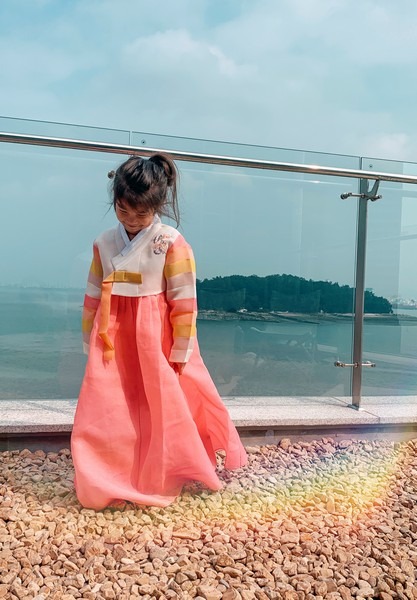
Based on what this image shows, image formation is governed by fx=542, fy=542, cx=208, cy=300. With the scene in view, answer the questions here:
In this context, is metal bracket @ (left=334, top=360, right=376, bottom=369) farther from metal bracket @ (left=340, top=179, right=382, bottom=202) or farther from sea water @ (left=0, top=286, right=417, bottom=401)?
metal bracket @ (left=340, top=179, right=382, bottom=202)

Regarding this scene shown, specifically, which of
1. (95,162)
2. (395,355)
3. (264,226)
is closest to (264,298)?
(264,226)

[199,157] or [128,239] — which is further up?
[199,157]

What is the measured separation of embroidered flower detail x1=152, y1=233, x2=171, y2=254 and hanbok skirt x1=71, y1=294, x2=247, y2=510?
0.53 ft

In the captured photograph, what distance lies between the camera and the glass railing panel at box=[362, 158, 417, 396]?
9.78 ft

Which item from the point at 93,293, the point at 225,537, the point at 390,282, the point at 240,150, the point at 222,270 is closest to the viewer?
the point at 225,537

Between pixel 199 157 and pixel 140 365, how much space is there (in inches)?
43.3

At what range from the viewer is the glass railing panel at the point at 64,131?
2444mm

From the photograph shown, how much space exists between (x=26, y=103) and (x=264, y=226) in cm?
363

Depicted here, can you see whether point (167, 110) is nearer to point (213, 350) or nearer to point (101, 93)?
point (101, 93)

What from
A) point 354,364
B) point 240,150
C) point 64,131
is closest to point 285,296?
point 354,364

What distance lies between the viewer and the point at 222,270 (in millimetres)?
2898

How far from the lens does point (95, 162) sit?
9.01 feet

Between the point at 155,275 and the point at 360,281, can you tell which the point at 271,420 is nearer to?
the point at 360,281

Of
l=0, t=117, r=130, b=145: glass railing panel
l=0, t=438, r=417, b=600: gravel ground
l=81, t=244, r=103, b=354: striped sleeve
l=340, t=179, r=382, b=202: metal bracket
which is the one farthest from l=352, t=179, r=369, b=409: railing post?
l=81, t=244, r=103, b=354: striped sleeve
